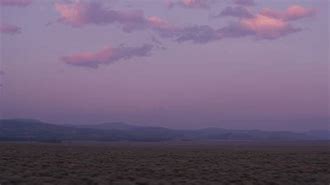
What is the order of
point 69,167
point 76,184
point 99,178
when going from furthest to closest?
1. point 69,167
2. point 99,178
3. point 76,184

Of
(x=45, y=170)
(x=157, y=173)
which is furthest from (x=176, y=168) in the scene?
(x=45, y=170)

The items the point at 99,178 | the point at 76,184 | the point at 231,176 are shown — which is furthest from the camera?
the point at 231,176

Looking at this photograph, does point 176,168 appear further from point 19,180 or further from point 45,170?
point 19,180

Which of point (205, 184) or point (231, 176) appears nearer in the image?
point (205, 184)

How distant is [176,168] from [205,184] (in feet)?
24.8

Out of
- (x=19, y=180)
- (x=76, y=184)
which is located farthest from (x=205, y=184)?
(x=19, y=180)

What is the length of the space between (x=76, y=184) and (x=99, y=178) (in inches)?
87.8

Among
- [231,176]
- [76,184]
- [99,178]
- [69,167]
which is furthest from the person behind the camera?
[69,167]

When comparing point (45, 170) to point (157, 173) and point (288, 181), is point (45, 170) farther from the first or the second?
point (288, 181)

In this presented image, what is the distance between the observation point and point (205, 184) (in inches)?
998

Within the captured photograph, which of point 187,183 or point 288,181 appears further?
point 288,181

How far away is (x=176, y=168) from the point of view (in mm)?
32781

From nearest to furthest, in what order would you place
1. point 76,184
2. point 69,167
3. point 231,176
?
1. point 76,184
2. point 231,176
3. point 69,167

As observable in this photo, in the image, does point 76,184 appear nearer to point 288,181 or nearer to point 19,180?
point 19,180
